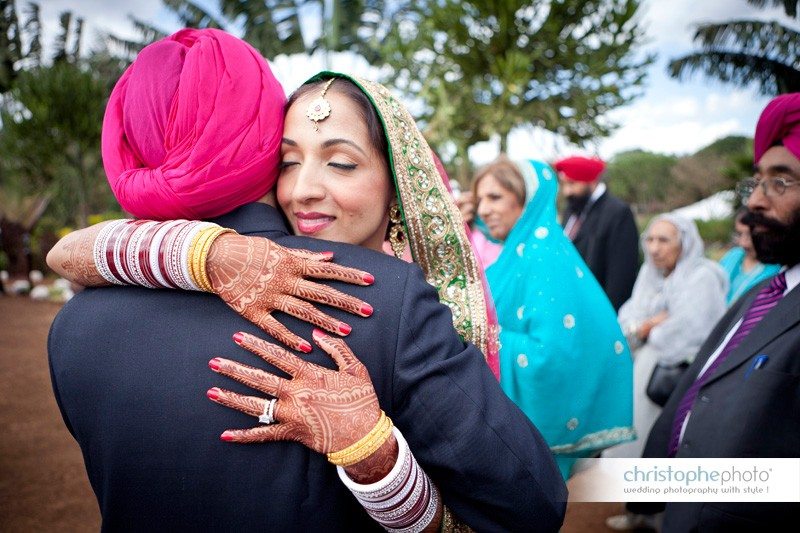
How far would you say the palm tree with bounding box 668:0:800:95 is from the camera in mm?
A: 4848

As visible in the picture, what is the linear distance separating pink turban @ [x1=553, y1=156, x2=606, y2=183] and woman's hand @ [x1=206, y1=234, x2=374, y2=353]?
194 inches

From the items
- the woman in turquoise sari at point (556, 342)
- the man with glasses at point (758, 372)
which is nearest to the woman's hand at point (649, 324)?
the woman in turquoise sari at point (556, 342)

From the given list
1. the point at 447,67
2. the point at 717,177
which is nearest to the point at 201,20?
the point at 447,67

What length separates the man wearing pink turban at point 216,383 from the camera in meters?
0.95

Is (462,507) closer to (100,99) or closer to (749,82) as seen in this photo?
(749,82)

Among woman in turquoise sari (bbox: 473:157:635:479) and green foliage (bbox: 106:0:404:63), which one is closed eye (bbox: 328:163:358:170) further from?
green foliage (bbox: 106:0:404:63)

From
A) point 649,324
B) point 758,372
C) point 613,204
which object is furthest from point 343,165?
point 613,204

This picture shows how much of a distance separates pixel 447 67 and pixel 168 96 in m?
13.5

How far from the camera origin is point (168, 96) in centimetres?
107

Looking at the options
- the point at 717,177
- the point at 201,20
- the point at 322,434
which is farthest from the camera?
the point at 717,177

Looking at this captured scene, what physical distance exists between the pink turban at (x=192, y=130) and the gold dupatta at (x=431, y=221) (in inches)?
10.4

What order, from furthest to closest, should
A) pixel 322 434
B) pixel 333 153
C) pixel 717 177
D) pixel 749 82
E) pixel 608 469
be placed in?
pixel 717 177 → pixel 749 82 → pixel 608 469 → pixel 333 153 → pixel 322 434

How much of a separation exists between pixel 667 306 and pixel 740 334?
2.28 metres

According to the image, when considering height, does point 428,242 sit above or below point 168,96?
below
